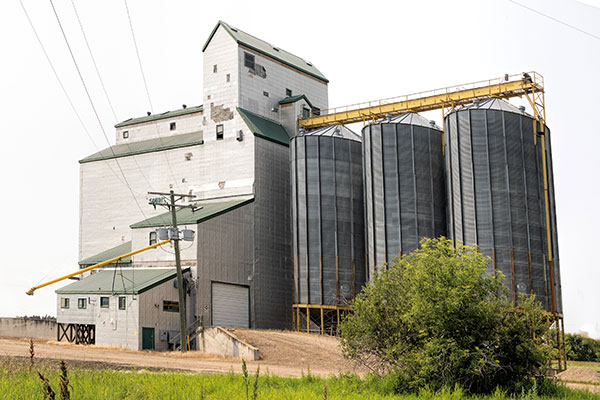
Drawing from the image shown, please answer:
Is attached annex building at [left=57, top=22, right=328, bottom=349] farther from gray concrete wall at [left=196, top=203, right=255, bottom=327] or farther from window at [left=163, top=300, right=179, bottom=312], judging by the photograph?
window at [left=163, top=300, right=179, bottom=312]

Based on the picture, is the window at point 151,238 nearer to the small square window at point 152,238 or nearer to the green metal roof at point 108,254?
the small square window at point 152,238

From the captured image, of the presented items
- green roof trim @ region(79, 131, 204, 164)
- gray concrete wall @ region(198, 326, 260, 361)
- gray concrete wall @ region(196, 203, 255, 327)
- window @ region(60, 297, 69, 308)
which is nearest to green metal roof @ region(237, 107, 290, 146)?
green roof trim @ region(79, 131, 204, 164)

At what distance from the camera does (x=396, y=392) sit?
791 inches

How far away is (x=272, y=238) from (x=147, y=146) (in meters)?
17.3

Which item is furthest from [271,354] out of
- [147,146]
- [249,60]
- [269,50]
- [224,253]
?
[269,50]

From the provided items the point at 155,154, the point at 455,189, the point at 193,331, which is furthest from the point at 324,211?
the point at 155,154

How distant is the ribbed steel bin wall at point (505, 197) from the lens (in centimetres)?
4656

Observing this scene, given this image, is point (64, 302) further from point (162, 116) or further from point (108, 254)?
point (162, 116)

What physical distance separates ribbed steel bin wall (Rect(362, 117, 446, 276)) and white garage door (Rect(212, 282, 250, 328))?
10.6 metres

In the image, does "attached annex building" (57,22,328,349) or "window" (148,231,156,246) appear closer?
"attached annex building" (57,22,328,349)

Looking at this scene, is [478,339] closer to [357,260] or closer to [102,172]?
[357,260]

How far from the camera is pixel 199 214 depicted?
5472 cm

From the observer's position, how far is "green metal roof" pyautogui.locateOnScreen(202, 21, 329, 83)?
61.6m

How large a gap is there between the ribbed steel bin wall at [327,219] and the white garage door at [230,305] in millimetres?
4248
